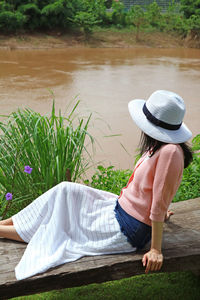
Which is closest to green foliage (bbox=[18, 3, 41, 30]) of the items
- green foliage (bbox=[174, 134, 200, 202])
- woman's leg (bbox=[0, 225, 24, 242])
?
green foliage (bbox=[174, 134, 200, 202])

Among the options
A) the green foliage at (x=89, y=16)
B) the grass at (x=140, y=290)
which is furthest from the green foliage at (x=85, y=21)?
the grass at (x=140, y=290)

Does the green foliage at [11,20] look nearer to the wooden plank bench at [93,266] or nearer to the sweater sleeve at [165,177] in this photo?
the wooden plank bench at [93,266]

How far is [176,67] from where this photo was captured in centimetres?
940

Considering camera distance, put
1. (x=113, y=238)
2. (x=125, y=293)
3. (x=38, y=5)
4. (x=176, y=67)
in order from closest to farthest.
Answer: (x=113, y=238), (x=125, y=293), (x=176, y=67), (x=38, y=5)

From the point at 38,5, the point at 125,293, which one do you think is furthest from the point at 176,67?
the point at 125,293

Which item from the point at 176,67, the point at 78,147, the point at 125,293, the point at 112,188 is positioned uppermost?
the point at 78,147

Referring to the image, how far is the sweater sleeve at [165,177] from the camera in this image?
1185 millimetres

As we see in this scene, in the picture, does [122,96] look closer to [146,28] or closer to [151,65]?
[151,65]

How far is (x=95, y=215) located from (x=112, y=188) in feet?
3.06

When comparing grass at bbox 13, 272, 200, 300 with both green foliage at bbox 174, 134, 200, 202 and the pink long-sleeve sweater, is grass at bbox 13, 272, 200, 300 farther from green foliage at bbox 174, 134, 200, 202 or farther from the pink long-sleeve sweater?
the pink long-sleeve sweater

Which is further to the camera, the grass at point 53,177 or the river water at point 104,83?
the river water at point 104,83

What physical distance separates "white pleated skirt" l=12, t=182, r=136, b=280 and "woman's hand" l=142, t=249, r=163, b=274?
9cm

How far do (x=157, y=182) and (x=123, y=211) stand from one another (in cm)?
23

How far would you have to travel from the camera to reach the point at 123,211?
1.36 meters
